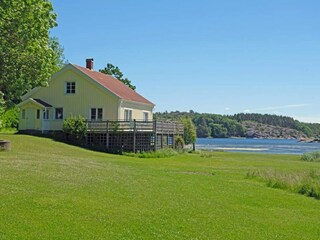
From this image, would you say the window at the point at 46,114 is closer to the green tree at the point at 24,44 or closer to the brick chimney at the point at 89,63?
the brick chimney at the point at 89,63

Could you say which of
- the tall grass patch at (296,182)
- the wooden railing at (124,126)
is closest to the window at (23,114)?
the wooden railing at (124,126)

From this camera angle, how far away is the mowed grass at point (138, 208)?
35.4 feet

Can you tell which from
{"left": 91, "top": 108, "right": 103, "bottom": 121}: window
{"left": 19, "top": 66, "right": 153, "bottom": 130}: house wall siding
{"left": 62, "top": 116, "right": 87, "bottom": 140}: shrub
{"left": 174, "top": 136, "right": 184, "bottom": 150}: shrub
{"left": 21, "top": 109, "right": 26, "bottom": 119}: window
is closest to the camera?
{"left": 62, "top": 116, "right": 87, "bottom": 140}: shrub

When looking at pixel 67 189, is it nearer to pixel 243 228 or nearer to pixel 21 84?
pixel 243 228

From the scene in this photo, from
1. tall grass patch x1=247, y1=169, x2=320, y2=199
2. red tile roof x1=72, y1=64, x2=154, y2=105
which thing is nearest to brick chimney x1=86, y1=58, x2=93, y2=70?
red tile roof x1=72, y1=64, x2=154, y2=105

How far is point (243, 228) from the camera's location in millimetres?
11922

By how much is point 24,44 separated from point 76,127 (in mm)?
18156

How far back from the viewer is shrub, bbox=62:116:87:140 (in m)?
40.8

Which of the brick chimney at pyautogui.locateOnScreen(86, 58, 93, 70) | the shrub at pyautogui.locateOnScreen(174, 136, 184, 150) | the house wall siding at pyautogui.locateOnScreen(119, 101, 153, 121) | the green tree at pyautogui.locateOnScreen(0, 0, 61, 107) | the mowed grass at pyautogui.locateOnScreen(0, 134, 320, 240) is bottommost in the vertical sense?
the mowed grass at pyautogui.locateOnScreen(0, 134, 320, 240)

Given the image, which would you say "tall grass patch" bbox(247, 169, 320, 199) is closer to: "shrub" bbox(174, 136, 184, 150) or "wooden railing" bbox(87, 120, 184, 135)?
"wooden railing" bbox(87, 120, 184, 135)

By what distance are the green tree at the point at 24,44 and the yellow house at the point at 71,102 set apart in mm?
17602

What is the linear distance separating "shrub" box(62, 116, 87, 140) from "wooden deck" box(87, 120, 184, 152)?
44 cm

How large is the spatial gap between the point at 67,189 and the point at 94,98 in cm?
2990

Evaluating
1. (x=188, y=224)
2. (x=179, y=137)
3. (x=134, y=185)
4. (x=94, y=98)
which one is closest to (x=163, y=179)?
(x=134, y=185)
